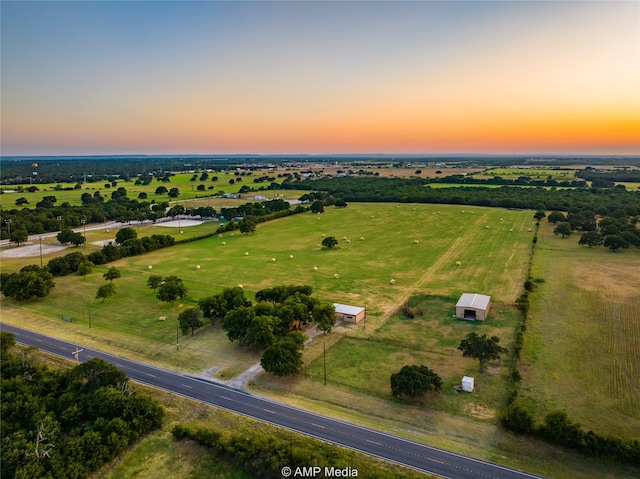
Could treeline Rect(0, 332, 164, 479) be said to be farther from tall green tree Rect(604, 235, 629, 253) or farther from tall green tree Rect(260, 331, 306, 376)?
tall green tree Rect(604, 235, 629, 253)

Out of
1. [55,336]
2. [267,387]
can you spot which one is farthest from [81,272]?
[267,387]

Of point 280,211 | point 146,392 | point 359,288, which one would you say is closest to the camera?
point 146,392

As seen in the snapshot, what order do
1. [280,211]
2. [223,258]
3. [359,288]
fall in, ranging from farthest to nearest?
[280,211] → [223,258] → [359,288]

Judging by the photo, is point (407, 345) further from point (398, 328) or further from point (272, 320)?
point (272, 320)

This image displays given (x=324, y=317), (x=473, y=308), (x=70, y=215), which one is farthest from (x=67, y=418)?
(x=70, y=215)

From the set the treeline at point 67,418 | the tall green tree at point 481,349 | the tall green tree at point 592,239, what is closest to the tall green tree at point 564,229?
the tall green tree at point 592,239

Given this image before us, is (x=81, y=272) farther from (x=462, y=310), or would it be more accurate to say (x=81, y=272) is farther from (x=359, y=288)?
(x=462, y=310)

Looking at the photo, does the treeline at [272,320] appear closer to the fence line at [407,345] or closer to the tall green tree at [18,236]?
the fence line at [407,345]

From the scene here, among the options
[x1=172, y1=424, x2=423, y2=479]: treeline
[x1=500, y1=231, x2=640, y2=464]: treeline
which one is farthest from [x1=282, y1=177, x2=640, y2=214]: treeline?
[x1=172, y1=424, x2=423, y2=479]: treeline
